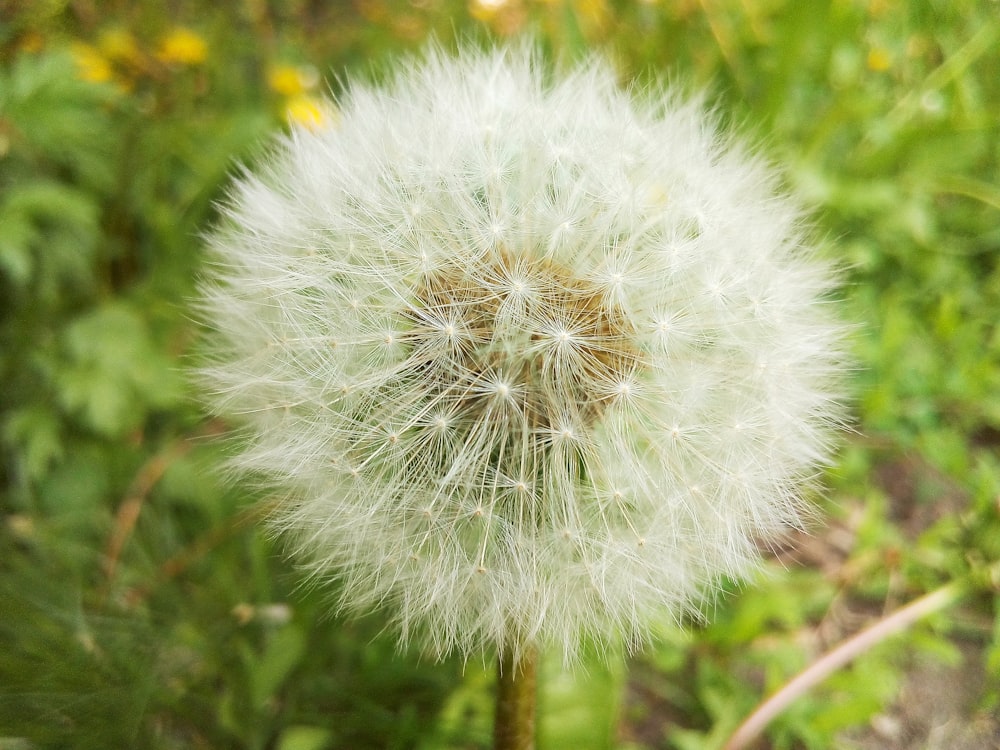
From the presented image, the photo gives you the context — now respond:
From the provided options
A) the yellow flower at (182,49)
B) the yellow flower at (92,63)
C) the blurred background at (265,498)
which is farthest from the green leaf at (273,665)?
the yellow flower at (182,49)

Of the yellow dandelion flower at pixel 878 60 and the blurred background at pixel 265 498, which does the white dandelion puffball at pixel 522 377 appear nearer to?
the blurred background at pixel 265 498

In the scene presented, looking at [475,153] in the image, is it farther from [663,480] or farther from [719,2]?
[719,2]

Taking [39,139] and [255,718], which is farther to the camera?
[39,139]

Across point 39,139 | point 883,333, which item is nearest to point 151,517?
point 39,139

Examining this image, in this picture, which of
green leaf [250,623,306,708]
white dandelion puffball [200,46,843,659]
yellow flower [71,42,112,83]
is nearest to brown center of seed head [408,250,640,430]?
white dandelion puffball [200,46,843,659]

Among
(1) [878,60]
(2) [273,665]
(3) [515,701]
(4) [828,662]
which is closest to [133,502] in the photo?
(2) [273,665]

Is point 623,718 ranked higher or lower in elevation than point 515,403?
lower

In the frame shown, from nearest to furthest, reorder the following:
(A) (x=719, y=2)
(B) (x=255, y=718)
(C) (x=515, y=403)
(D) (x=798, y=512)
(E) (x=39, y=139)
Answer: (C) (x=515, y=403) → (D) (x=798, y=512) → (B) (x=255, y=718) → (E) (x=39, y=139) → (A) (x=719, y=2)
